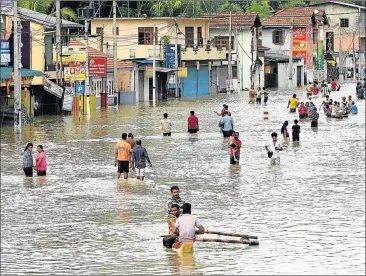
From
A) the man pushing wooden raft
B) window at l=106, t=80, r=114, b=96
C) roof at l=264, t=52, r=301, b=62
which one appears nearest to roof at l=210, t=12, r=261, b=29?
roof at l=264, t=52, r=301, b=62

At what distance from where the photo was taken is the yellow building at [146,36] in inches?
3209

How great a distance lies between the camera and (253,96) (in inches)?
2736

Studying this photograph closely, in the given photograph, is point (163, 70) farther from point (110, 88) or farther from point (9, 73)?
point (9, 73)

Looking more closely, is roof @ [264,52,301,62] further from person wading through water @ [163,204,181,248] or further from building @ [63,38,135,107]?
person wading through water @ [163,204,181,248]

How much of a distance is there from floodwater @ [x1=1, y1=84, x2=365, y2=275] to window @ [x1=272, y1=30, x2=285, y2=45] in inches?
2593

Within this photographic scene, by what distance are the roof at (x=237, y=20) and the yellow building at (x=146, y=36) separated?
237 inches

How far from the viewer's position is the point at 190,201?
24359 millimetres

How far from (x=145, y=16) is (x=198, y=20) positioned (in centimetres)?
668

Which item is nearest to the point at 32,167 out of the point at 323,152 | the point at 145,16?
the point at 323,152

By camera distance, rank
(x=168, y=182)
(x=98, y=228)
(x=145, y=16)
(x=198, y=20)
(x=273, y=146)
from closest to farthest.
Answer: (x=98, y=228)
(x=168, y=182)
(x=273, y=146)
(x=145, y=16)
(x=198, y=20)

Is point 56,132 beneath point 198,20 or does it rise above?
beneath

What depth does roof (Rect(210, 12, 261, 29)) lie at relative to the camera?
9525cm

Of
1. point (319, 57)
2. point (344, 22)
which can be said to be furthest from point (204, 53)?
point (344, 22)

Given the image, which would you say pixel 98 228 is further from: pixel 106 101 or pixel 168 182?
pixel 106 101
